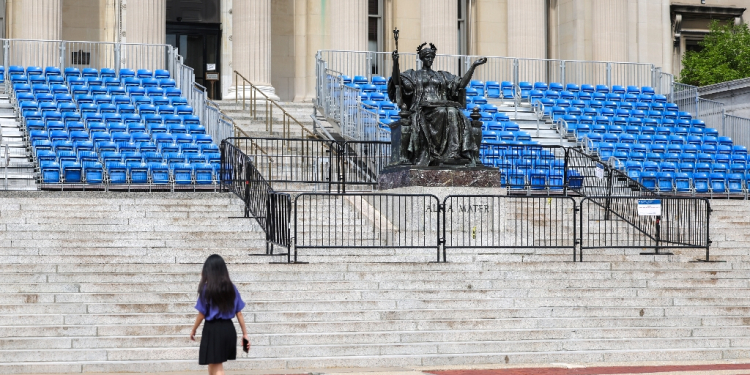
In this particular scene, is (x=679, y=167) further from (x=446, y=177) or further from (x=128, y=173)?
(x=128, y=173)

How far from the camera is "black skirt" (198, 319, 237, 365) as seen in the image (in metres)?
11.3

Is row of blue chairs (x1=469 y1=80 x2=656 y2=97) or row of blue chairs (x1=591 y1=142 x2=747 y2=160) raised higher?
row of blue chairs (x1=469 y1=80 x2=656 y2=97)

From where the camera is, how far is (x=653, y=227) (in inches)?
903

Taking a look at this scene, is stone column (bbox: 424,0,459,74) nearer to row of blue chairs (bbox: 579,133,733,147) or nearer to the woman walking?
row of blue chairs (bbox: 579,133,733,147)

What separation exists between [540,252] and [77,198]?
28.6 feet

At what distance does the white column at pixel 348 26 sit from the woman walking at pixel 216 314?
992 inches

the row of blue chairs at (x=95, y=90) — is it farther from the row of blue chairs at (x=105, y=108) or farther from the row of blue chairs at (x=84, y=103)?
the row of blue chairs at (x=105, y=108)

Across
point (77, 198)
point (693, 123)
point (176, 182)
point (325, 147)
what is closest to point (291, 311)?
point (77, 198)

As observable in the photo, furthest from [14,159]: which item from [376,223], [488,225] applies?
[488,225]

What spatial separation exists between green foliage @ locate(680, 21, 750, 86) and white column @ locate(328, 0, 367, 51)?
45.5 feet

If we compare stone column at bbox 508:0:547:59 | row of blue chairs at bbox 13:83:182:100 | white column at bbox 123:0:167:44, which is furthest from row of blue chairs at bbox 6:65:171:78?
stone column at bbox 508:0:547:59

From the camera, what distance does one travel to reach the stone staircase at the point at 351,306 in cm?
1495

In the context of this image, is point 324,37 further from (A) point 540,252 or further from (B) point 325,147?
(A) point 540,252

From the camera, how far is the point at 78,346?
48.4 ft
